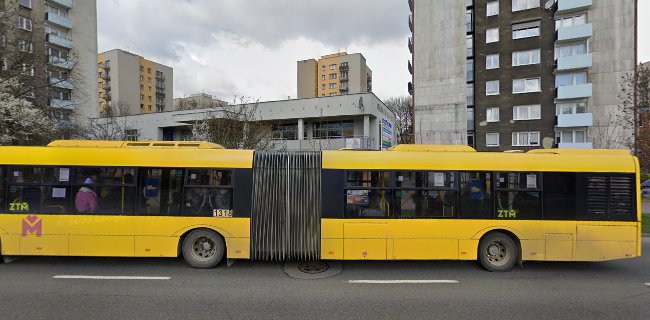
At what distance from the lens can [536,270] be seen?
602cm

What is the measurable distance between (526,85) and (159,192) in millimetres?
30721

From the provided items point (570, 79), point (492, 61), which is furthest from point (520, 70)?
point (570, 79)

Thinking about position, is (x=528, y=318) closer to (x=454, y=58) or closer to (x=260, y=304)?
(x=260, y=304)

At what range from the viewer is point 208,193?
19.6 ft

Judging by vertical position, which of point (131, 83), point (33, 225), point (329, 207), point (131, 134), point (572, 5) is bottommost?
point (33, 225)

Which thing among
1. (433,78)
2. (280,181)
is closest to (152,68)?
(433,78)

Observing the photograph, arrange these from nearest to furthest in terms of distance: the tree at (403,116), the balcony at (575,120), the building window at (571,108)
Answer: the balcony at (575,120)
the building window at (571,108)
the tree at (403,116)

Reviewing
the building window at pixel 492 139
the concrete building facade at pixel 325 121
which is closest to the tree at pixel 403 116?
the concrete building facade at pixel 325 121

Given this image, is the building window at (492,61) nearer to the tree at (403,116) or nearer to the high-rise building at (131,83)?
the tree at (403,116)

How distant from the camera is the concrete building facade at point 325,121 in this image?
25.6 metres

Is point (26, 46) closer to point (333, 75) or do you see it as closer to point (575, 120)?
point (575, 120)

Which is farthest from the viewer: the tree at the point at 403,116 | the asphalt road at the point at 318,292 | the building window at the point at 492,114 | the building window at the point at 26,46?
the tree at the point at 403,116

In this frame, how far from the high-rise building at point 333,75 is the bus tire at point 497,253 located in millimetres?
68072

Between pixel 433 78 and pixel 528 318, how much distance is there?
92.6 feet
